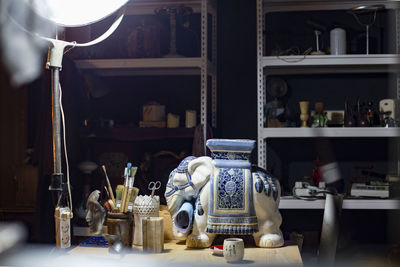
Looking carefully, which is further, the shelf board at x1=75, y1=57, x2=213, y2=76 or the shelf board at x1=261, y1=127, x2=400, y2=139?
the shelf board at x1=75, y1=57, x2=213, y2=76

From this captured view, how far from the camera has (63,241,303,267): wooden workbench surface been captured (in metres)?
1.43

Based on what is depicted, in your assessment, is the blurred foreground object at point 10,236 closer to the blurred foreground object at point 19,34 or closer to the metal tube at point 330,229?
the blurred foreground object at point 19,34

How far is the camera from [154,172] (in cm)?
334

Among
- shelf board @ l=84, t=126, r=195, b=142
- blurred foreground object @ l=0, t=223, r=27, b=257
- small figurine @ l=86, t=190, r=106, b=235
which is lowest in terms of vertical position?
blurred foreground object @ l=0, t=223, r=27, b=257

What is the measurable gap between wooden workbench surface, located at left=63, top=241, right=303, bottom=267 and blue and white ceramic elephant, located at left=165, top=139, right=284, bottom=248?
49 mm

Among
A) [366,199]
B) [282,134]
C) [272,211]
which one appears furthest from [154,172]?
[272,211]

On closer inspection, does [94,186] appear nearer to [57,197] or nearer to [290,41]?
[290,41]

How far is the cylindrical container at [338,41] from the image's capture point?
3080mm

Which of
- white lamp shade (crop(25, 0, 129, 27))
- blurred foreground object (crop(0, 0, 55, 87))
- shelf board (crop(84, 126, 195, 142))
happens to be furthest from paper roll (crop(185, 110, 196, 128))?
white lamp shade (crop(25, 0, 129, 27))

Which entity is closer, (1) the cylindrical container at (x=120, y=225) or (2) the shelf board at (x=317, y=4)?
(1) the cylindrical container at (x=120, y=225)

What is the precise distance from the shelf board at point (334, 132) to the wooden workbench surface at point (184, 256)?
4.77 feet

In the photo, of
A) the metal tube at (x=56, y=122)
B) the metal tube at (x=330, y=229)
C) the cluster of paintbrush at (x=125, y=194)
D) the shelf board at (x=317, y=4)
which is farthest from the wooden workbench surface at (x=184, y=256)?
the shelf board at (x=317, y=4)

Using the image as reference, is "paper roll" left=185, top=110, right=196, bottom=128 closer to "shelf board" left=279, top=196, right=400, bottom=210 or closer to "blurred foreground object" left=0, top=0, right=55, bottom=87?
"shelf board" left=279, top=196, right=400, bottom=210

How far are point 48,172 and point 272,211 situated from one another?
1.59m
